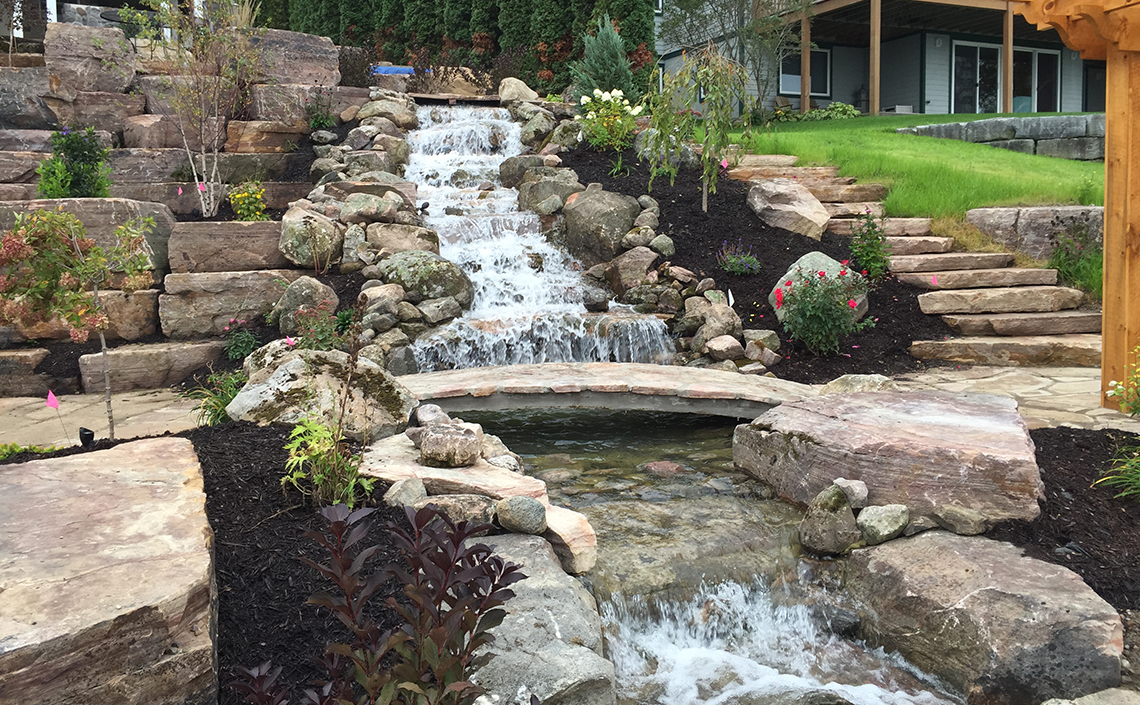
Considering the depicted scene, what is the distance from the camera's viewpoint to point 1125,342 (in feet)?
15.3

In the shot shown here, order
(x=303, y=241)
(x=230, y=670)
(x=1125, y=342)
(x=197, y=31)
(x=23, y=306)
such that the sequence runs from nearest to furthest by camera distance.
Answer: (x=230, y=670), (x=23, y=306), (x=1125, y=342), (x=303, y=241), (x=197, y=31)

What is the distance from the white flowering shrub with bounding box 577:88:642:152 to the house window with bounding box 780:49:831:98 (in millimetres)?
10857

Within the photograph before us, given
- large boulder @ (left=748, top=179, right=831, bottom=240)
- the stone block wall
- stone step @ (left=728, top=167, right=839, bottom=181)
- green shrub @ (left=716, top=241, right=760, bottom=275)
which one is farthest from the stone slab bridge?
the stone block wall

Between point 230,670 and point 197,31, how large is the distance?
345 inches

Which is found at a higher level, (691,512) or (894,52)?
(894,52)

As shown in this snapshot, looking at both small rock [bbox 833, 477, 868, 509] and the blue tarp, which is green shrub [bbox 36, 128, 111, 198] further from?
small rock [bbox 833, 477, 868, 509]

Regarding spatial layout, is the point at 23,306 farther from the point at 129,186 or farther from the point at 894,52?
the point at 894,52

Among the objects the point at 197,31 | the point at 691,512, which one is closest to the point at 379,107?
the point at 197,31

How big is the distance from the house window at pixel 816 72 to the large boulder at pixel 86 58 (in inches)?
609

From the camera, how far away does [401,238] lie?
804cm

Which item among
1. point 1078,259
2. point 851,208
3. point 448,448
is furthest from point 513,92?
point 448,448

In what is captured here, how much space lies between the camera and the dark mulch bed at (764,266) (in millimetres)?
6734

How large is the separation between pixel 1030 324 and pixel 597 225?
4.40 metres

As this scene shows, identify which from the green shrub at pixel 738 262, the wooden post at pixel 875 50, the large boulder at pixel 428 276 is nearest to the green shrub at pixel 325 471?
the large boulder at pixel 428 276
